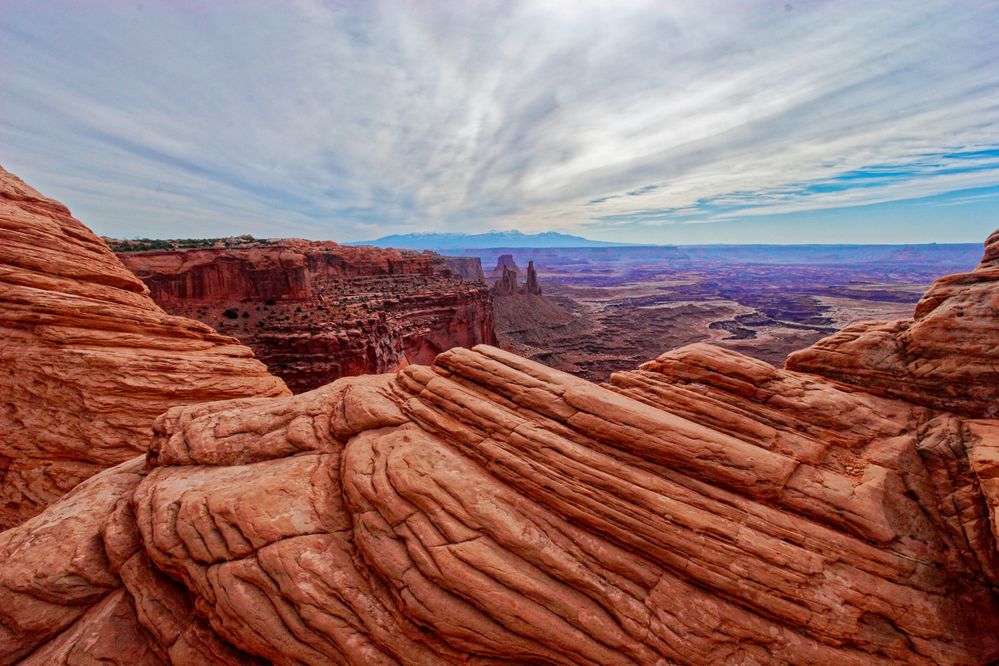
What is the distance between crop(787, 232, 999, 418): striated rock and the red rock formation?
2551cm

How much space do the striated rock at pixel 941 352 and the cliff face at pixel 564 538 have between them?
14 cm

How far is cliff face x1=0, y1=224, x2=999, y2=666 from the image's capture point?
735 centimetres

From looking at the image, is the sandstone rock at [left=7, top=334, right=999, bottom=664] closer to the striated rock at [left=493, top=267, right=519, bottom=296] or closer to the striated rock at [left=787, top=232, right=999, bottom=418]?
the striated rock at [left=787, top=232, right=999, bottom=418]

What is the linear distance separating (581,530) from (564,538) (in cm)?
44

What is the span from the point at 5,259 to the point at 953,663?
32220 mm

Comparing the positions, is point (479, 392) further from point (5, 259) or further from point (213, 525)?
point (5, 259)

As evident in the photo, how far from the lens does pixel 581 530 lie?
8664 millimetres

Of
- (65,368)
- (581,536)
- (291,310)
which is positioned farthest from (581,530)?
(291,310)

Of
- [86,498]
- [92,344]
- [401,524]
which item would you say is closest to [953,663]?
[401,524]

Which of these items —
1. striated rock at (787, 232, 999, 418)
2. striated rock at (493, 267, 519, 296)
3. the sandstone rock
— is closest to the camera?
the sandstone rock

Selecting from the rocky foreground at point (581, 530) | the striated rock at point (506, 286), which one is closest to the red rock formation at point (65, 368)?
the rocky foreground at point (581, 530)

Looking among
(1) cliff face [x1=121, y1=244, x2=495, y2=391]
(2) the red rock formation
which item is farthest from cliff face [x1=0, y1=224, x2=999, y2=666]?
(1) cliff face [x1=121, y1=244, x2=495, y2=391]

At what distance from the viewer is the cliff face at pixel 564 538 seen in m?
7.35

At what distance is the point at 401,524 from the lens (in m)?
8.84
